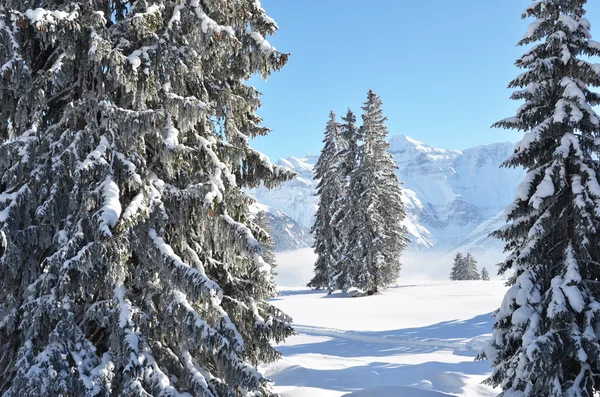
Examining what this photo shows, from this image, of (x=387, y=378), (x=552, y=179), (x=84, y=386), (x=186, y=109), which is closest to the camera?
(x=84, y=386)

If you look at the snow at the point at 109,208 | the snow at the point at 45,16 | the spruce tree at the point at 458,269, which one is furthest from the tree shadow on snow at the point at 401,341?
the spruce tree at the point at 458,269

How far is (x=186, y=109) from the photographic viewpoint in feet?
21.0

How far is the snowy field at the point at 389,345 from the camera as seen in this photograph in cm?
1278

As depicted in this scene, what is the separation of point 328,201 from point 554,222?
3068cm

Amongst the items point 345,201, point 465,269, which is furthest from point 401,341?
point 465,269

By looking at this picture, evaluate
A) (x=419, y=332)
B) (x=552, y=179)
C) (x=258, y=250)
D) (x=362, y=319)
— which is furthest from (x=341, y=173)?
(x=258, y=250)

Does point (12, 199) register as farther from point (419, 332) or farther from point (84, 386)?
point (419, 332)

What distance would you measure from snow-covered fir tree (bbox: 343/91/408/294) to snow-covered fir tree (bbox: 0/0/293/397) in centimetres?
2475

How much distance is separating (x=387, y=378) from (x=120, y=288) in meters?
10.1

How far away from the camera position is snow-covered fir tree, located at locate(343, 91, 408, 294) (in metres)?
31.5

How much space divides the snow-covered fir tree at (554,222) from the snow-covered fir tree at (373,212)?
21756 millimetres

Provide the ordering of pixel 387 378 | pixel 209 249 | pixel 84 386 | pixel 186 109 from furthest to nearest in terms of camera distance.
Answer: pixel 387 378, pixel 209 249, pixel 186 109, pixel 84 386

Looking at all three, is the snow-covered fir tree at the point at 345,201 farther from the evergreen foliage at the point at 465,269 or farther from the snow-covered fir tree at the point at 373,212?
the evergreen foliage at the point at 465,269

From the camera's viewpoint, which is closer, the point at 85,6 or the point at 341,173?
the point at 85,6
